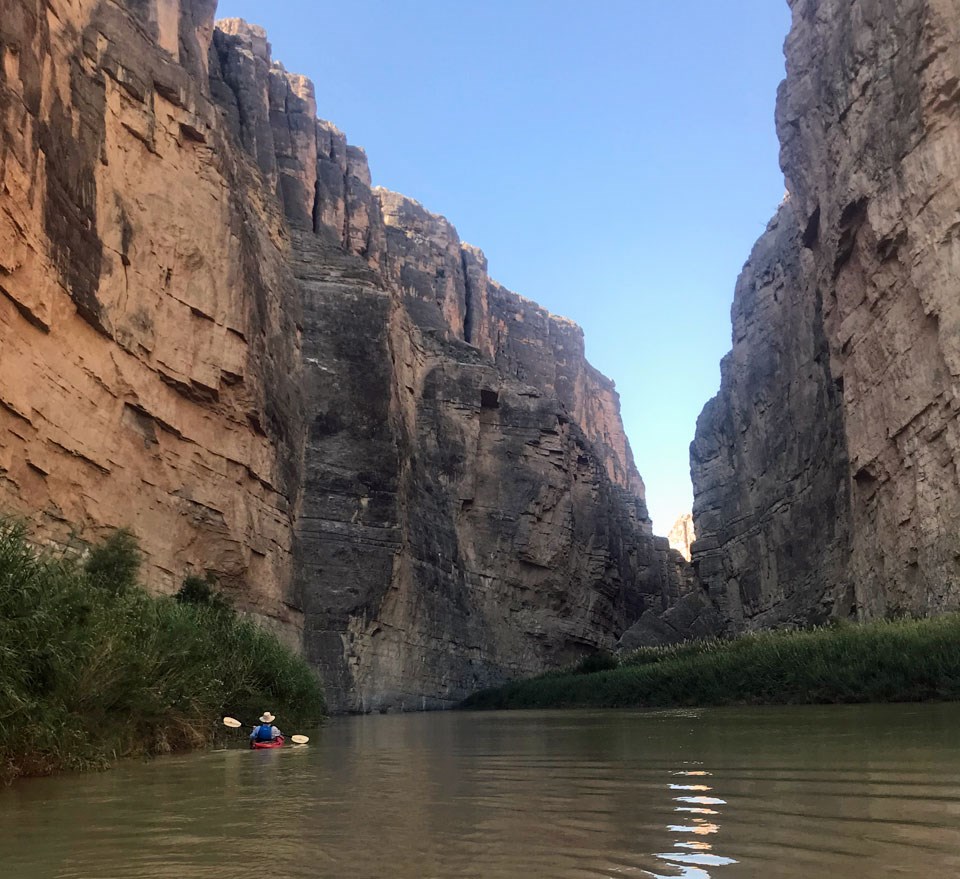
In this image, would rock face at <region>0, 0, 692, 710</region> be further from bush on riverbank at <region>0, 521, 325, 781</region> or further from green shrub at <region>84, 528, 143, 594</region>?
bush on riverbank at <region>0, 521, 325, 781</region>

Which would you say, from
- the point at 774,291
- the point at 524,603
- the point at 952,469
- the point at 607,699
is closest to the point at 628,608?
the point at 524,603

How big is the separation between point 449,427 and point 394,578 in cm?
1385

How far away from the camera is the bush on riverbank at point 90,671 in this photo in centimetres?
753

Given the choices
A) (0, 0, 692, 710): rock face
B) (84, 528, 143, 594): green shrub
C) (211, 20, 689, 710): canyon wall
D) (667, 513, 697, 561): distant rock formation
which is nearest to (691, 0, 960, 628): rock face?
(211, 20, 689, 710): canyon wall

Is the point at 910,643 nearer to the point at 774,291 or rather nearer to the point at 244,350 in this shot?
the point at 244,350

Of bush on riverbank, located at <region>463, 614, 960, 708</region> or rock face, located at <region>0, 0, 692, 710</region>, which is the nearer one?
bush on riverbank, located at <region>463, 614, 960, 708</region>

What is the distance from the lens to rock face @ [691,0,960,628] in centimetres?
2220

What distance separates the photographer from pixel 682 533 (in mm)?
114875

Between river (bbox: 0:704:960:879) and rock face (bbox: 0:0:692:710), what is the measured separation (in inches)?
530

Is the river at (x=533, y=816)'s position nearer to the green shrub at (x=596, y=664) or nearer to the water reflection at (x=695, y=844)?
the water reflection at (x=695, y=844)

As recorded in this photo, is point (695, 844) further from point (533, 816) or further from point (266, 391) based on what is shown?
point (266, 391)

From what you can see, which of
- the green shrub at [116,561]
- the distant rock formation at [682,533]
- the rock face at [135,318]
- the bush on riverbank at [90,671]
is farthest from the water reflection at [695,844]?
the distant rock formation at [682,533]

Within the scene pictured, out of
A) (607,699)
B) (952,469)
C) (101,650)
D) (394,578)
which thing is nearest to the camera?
(101,650)

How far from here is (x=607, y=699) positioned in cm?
2598
